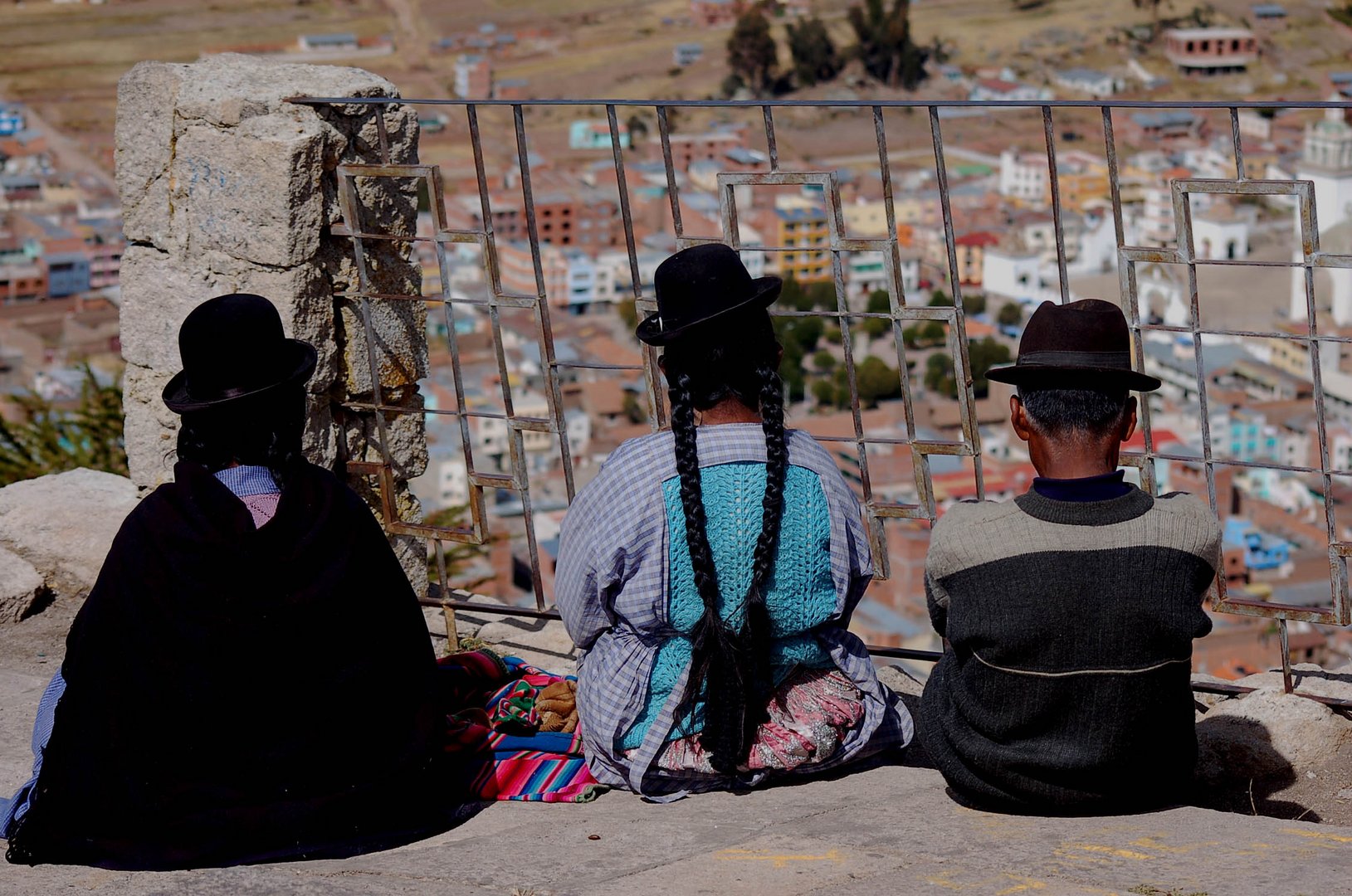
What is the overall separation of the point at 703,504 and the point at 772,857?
586 millimetres

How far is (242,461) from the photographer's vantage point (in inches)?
92.1

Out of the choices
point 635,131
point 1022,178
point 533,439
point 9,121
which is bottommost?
point 533,439

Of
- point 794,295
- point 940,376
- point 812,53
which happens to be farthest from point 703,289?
point 812,53

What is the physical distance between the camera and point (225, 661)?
2.27 meters

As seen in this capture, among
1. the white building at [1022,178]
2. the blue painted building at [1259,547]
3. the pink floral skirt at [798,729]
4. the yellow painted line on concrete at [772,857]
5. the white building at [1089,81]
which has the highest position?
the white building at [1089,81]

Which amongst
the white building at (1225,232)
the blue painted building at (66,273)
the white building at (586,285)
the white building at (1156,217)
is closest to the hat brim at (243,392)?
the white building at (1225,232)

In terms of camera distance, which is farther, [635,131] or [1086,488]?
[635,131]

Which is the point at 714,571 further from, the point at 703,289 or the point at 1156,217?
the point at 1156,217

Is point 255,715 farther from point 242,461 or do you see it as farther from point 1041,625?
point 1041,625

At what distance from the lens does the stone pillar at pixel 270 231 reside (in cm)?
342

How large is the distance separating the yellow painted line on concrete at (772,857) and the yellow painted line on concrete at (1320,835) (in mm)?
676

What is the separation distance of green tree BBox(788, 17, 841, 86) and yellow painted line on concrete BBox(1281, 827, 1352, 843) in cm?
7081

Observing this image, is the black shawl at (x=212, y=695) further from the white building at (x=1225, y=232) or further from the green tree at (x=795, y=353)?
the white building at (x=1225, y=232)

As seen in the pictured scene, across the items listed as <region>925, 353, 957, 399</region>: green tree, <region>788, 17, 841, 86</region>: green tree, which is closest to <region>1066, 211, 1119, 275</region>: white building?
<region>925, 353, 957, 399</region>: green tree
